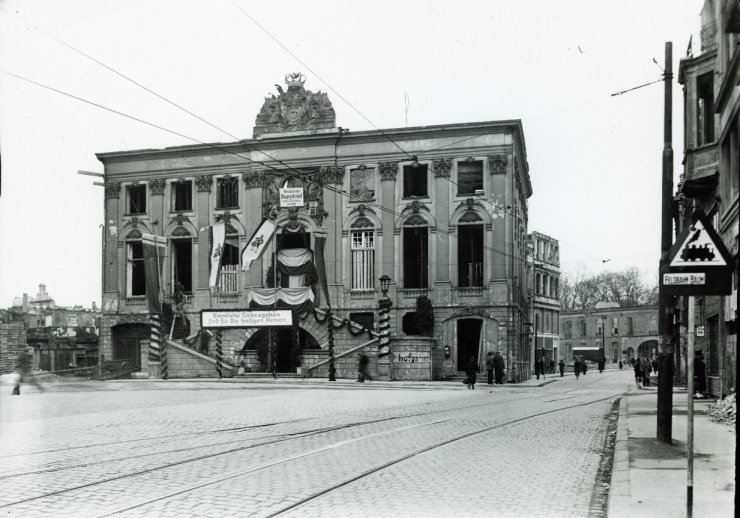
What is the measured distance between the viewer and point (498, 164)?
139ft

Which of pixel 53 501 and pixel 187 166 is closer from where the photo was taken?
pixel 53 501

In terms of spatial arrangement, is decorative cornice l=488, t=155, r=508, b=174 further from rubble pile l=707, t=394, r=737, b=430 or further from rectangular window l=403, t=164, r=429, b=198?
rubble pile l=707, t=394, r=737, b=430

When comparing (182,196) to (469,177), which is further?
(182,196)

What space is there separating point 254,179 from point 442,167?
10.8m

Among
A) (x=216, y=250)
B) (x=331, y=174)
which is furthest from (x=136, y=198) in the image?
(x=331, y=174)

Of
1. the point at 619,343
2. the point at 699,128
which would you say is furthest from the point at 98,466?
the point at 619,343

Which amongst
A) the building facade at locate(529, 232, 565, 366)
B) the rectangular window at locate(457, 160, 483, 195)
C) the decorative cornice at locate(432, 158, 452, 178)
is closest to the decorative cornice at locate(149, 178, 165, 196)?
the decorative cornice at locate(432, 158, 452, 178)

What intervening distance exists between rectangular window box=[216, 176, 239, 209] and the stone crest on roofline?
3715mm

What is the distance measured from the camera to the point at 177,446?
12.4 metres

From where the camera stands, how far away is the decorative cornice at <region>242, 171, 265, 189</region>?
4609cm

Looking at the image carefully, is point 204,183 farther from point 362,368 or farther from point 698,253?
point 698,253

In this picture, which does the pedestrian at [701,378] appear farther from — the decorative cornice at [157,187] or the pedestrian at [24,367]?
the decorative cornice at [157,187]

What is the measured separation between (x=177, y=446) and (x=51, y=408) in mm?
9446

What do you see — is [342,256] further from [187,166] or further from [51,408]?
[51,408]
